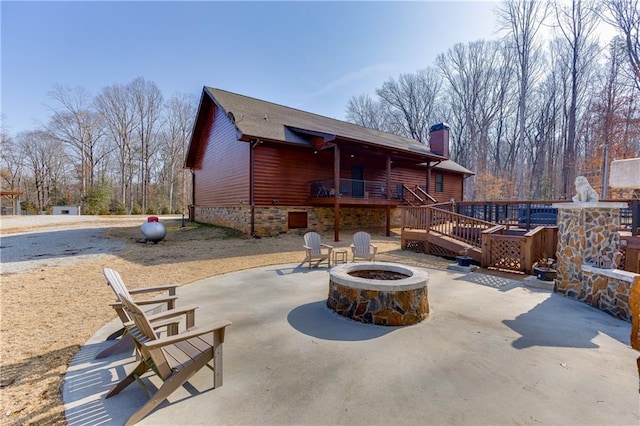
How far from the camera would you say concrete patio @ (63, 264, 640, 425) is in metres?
2.24

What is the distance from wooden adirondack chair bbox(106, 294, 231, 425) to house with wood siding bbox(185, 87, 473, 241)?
9.67 metres

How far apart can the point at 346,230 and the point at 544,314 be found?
1128cm

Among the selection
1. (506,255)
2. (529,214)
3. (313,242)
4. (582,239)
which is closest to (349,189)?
(313,242)

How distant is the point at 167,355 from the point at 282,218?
10.9 meters

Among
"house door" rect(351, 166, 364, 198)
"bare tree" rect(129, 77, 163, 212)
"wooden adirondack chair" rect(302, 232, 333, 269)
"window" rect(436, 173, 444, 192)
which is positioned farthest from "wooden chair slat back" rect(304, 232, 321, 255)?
"bare tree" rect(129, 77, 163, 212)

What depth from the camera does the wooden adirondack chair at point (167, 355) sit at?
219 cm

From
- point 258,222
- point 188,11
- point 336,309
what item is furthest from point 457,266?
point 188,11

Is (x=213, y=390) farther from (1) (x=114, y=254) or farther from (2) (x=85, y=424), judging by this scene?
(1) (x=114, y=254)

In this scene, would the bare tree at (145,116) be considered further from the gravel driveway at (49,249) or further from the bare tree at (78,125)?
the gravel driveway at (49,249)

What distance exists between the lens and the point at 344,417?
2.20 meters

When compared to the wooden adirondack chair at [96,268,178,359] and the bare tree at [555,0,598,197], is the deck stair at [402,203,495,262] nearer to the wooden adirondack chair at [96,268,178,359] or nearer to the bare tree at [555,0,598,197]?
the wooden adirondack chair at [96,268,178,359]

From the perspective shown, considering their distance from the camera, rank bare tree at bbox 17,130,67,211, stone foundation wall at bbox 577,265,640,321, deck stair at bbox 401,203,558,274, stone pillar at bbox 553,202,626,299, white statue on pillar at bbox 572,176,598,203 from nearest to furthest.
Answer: stone foundation wall at bbox 577,265,640,321 < stone pillar at bbox 553,202,626,299 < white statue on pillar at bbox 572,176,598,203 < deck stair at bbox 401,203,558,274 < bare tree at bbox 17,130,67,211

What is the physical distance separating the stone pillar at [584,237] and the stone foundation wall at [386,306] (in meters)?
3.29

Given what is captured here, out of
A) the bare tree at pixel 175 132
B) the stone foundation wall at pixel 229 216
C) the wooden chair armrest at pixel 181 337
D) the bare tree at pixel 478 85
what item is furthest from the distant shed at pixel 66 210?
the bare tree at pixel 478 85
